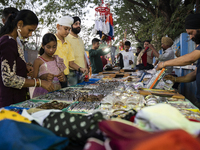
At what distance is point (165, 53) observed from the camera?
13.3 ft

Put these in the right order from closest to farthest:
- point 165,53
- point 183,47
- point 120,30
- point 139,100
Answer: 1. point 139,100
2. point 165,53
3. point 183,47
4. point 120,30

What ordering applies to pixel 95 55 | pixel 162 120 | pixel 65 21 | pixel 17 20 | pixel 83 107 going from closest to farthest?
pixel 162 120
pixel 83 107
pixel 17 20
pixel 65 21
pixel 95 55

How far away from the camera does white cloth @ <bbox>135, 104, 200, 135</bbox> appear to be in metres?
0.64

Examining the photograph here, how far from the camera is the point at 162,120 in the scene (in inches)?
25.6

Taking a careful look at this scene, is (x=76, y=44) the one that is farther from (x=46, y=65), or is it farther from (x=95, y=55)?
(x=95, y=55)

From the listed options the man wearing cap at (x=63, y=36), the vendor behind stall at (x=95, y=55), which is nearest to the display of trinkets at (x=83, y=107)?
the man wearing cap at (x=63, y=36)

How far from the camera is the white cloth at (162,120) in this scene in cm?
64

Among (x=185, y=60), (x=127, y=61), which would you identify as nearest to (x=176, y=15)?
(x=127, y=61)

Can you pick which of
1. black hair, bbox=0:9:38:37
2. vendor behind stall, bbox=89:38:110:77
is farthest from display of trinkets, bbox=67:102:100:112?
vendor behind stall, bbox=89:38:110:77

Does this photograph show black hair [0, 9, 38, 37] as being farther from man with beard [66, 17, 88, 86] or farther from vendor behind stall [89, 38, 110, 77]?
vendor behind stall [89, 38, 110, 77]

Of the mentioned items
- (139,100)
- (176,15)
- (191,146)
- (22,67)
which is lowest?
(139,100)

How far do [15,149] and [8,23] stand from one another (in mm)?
1592

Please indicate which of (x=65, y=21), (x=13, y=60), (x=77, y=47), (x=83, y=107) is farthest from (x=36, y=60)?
(x=77, y=47)

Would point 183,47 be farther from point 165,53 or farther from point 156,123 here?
point 156,123
